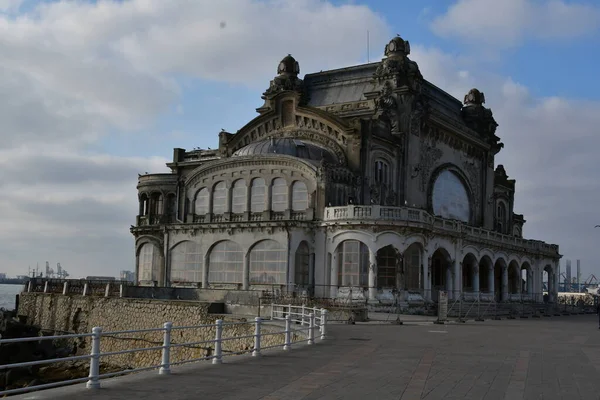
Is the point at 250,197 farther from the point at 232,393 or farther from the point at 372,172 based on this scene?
the point at 232,393

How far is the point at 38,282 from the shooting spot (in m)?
55.2

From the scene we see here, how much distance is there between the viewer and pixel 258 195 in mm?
51500

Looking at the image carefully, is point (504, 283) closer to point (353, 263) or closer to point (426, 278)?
point (426, 278)

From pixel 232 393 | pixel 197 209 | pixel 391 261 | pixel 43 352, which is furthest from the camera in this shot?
pixel 197 209

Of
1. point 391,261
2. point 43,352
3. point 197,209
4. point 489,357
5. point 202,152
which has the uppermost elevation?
point 202,152

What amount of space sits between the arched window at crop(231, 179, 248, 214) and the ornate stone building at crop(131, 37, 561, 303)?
0.37 feet

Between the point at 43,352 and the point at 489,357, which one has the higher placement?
the point at 489,357

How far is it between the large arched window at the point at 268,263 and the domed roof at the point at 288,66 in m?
21.2

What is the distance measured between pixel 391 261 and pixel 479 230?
13.8 meters

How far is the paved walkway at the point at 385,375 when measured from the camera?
1387 centimetres

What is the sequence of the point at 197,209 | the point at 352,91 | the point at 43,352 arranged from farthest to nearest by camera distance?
1. the point at 352,91
2. the point at 197,209
3. the point at 43,352

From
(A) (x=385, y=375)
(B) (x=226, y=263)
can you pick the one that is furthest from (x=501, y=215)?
(A) (x=385, y=375)

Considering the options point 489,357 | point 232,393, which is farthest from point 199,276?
point 232,393

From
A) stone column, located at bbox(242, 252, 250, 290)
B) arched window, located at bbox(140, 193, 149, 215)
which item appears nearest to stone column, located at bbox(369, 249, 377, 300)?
stone column, located at bbox(242, 252, 250, 290)
